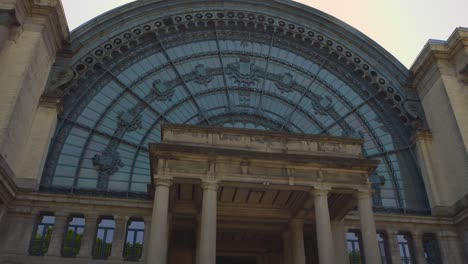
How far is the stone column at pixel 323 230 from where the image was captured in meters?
16.4

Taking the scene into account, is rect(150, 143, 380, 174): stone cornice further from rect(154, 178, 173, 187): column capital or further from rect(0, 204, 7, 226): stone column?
rect(0, 204, 7, 226): stone column

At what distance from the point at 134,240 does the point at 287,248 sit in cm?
748

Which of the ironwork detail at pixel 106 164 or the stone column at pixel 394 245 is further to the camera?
the ironwork detail at pixel 106 164

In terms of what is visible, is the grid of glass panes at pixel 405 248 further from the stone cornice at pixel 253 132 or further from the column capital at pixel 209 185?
the column capital at pixel 209 185

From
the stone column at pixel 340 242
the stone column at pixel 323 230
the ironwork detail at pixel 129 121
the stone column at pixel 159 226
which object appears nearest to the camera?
the stone column at pixel 159 226

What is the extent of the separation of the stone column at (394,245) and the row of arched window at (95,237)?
12504 millimetres

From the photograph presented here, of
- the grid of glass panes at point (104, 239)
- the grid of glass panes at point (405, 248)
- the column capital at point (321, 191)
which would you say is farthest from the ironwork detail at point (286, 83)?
the grid of glass panes at point (104, 239)

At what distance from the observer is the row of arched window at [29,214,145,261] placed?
19.6 m

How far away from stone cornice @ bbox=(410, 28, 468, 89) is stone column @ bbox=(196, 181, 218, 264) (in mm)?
16469

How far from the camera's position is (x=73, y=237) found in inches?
789

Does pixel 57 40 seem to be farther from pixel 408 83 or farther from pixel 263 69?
pixel 408 83

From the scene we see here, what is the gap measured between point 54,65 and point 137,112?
529cm

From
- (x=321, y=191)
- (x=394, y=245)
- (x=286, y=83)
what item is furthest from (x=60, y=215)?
(x=394, y=245)

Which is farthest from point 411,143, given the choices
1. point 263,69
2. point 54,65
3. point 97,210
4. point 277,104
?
point 54,65
